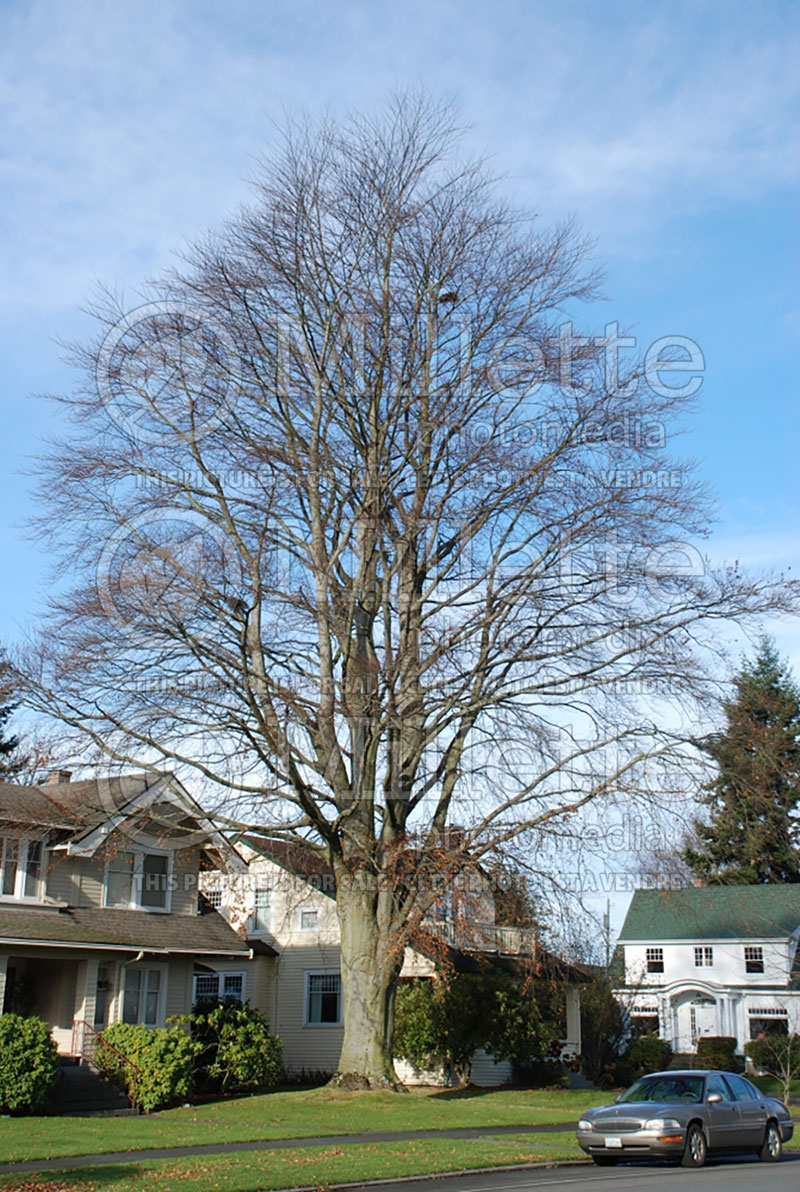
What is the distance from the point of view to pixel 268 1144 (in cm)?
1662

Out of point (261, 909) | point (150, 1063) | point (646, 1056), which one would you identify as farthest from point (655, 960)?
point (150, 1063)

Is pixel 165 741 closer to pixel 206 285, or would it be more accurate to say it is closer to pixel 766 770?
pixel 206 285

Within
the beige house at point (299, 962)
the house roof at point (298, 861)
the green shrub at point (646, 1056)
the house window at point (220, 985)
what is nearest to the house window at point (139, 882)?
the house roof at point (298, 861)

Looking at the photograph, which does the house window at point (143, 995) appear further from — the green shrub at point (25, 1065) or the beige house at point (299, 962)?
the green shrub at point (25, 1065)

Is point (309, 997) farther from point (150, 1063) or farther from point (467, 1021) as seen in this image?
point (150, 1063)

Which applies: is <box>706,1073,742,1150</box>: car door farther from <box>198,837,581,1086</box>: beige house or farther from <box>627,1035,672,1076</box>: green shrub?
<box>627,1035,672,1076</box>: green shrub

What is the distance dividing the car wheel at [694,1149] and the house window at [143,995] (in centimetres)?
1670

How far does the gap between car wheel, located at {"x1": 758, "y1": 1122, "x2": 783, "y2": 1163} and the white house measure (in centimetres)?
2862

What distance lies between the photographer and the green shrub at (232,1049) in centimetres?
2678

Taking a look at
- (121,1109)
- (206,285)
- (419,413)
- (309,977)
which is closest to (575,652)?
(419,413)

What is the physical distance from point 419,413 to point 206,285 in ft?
17.8

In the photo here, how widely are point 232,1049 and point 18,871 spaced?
21.5 ft

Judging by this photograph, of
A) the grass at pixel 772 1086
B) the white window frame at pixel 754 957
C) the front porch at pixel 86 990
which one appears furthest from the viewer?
the white window frame at pixel 754 957

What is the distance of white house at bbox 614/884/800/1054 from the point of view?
47562mm
